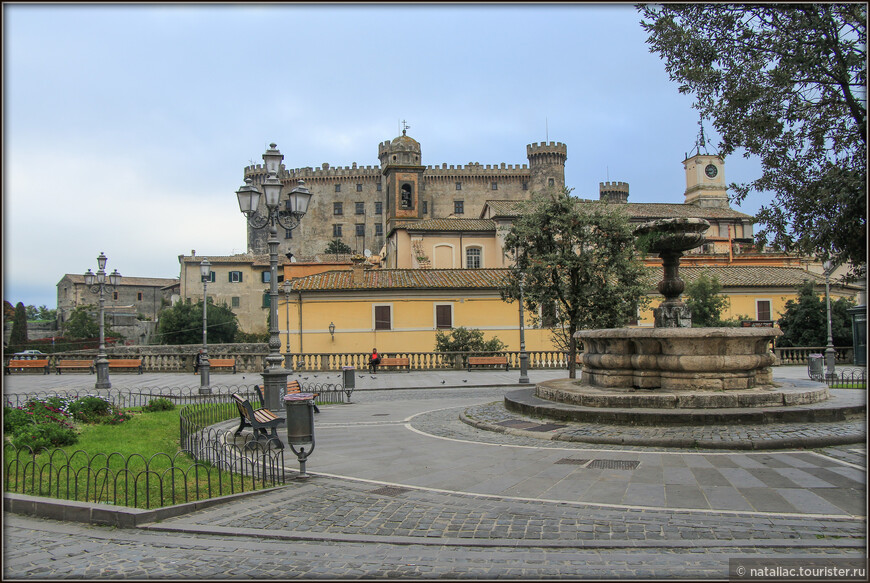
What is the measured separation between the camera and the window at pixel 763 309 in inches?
1447

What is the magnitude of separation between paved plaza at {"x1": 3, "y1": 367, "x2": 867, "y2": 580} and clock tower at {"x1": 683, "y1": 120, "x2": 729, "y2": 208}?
2335 inches

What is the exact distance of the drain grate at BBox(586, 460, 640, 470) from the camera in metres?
7.64

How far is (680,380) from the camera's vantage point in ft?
35.4

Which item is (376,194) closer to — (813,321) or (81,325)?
(81,325)

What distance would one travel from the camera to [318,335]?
33.2 metres

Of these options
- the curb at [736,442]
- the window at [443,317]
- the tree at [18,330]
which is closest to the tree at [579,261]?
the curb at [736,442]

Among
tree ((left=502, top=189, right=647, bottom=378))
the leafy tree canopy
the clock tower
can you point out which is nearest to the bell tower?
the clock tower

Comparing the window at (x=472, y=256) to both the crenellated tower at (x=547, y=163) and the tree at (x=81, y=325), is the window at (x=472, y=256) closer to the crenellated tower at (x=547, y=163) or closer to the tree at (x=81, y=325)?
the crenellated tower at (x=547, y=163)

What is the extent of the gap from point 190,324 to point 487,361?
4405 centimetres

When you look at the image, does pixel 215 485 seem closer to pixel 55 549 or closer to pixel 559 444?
pixel 55 549

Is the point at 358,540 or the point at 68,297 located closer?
the point at 358,540

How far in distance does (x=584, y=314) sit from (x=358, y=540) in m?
12.3

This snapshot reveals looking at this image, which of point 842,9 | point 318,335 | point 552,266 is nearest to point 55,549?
point 842,9

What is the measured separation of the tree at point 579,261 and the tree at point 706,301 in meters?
18.5
